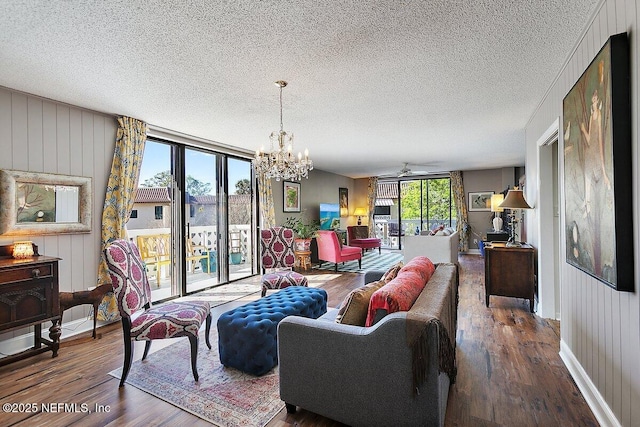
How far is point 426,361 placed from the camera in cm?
152

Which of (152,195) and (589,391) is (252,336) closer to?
(589,391)

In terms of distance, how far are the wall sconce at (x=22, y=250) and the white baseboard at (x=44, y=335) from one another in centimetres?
82

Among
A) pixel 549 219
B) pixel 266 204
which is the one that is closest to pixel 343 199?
pixel 266 204

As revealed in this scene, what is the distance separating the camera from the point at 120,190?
378 centimetres

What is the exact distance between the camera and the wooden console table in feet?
8.32

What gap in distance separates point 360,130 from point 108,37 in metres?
3.25

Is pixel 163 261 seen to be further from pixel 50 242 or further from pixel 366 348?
pixel 366 348

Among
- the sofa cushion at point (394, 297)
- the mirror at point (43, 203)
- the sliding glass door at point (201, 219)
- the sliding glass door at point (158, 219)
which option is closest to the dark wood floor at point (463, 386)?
the sofa cushion at point (394, 297)

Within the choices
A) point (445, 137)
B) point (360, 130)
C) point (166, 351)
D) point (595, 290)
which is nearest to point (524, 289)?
point (595, 290)

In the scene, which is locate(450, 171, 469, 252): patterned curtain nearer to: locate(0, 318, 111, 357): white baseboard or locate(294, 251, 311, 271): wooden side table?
locate(294, 251, 311, 271): wooden side table

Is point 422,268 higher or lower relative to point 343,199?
lower

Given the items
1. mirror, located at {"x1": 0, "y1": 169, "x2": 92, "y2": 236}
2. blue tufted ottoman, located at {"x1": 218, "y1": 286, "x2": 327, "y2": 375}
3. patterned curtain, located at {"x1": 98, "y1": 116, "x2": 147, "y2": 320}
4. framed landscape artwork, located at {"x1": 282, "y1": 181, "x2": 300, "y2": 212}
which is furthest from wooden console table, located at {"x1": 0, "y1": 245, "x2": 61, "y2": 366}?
framed landscape artwork, located at {"x1": 282, "y1": 181, "x2": 300, "y2": 212}

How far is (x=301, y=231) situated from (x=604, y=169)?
19.0 ft

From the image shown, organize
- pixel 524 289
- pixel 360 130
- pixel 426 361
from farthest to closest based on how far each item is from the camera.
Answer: pixel 360 130
pixel 524 289
pixel 426 361
